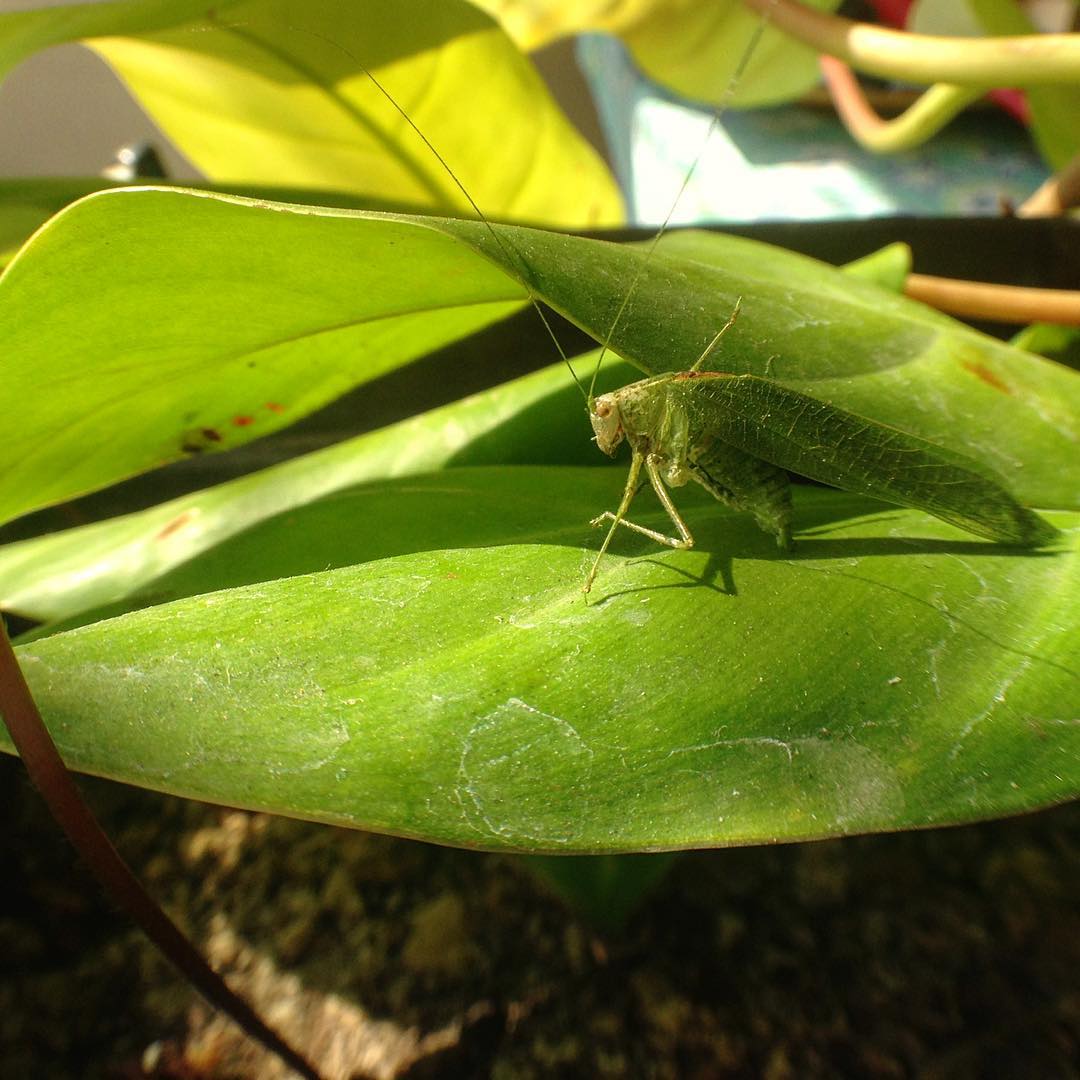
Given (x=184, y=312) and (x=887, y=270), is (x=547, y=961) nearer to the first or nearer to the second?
(x=184, y=312)

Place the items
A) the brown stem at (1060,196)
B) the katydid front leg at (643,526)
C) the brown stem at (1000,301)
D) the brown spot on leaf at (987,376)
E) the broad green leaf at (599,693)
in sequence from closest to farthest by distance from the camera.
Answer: the broad green leaf at (599,693) → the katydid front leg at (643,526) → the brown spot on leaf at (987,376) → the brown stem at (1000,301) → the brown stem at (1060,196)

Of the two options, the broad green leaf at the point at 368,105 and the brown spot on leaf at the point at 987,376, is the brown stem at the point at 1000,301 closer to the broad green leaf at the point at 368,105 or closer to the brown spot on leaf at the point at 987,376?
the brown spot on leaf at the point at 987,376

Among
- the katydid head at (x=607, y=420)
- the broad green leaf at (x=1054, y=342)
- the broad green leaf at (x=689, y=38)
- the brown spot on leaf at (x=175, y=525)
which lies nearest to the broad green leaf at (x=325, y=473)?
the brown spot on leaf at (x=175, y=525)

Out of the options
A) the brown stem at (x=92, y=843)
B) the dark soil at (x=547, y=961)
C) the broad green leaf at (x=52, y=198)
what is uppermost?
the broad green leaf at (x=52, y=198)

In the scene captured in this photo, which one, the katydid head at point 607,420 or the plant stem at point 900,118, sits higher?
the plant stem at point 900,118

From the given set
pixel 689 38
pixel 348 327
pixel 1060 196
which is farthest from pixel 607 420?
pixel 689 38

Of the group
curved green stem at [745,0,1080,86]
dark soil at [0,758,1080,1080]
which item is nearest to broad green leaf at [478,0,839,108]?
curved green stem at [745,0,1080,86]

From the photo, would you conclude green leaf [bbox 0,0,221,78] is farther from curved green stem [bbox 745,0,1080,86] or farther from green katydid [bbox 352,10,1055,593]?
curved green stem [bbox 745,0,1080,86]
